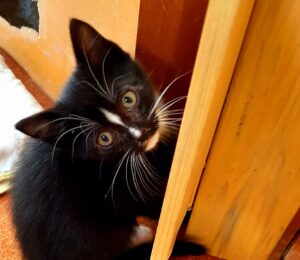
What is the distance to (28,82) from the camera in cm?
164

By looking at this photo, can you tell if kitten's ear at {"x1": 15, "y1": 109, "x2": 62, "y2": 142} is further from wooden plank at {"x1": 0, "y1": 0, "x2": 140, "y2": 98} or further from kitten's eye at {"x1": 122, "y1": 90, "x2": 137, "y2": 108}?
wooden plank at {"x1": 0, "y1": 0, "x2": 140, "y2": 98}

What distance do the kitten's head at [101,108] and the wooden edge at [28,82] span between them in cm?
71

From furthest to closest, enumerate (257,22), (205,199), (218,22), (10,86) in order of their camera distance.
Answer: (10,86) < (205,199) < (257,22) < (218,22)

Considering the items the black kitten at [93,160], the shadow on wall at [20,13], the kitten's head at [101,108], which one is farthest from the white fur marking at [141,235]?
the shadow on wall at [20,13]

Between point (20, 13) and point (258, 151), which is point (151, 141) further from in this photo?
point (20, 13)

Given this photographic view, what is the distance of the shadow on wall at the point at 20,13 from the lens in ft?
4.92

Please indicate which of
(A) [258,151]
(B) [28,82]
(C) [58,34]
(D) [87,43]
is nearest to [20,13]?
(B) [28,82]

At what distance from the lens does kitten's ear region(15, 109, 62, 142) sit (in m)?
0.74

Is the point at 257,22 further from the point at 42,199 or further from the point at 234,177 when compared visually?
the point at 42,199

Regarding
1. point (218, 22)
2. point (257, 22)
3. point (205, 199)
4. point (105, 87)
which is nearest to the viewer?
point (218, 22)

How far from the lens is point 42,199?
2.93 ft

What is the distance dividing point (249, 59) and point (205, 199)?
0.45 m

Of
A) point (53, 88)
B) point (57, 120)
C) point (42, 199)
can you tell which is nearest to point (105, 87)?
point (57, 120)

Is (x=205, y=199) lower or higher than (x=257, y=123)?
lower
